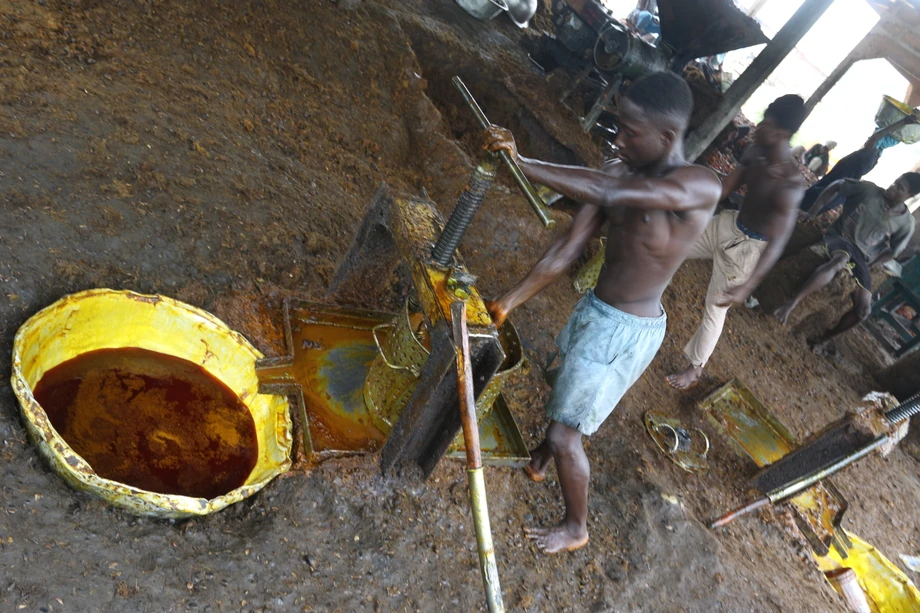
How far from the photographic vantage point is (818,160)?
1121 centimetres

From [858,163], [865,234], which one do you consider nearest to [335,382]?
[865,234]

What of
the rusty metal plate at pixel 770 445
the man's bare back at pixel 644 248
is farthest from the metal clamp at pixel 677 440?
the man's bare back at pixel 644 248

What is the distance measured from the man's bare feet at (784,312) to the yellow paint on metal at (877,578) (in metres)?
3.32

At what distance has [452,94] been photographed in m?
5.96

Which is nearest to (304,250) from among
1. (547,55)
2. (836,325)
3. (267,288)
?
(267,288)

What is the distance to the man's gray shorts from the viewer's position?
258 cm

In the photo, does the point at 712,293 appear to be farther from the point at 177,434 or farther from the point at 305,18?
the point at 305,18

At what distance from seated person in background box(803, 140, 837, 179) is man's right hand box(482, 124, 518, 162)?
38.4 feet

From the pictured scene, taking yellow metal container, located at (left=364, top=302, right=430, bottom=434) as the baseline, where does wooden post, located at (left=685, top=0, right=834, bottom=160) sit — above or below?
above

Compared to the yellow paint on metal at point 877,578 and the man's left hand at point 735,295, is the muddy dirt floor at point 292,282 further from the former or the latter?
the man's left hand at point 735,295

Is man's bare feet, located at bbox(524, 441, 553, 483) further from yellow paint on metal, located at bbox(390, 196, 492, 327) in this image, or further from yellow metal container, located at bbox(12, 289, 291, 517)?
yellow metal container, located at bbox(12, 289, 291, 517)

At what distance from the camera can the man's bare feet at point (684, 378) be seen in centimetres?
480

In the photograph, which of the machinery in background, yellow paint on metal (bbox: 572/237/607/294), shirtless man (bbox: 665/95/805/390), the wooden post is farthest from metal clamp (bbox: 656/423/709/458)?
the wooden post

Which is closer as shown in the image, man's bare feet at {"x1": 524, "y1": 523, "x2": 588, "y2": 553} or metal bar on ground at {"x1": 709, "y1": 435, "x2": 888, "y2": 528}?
man's bare feet at {"x1": 524, "y1": 523, "x2": 588, "y2": 553}
